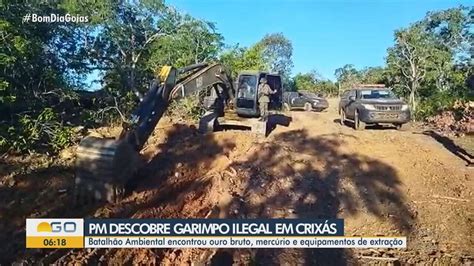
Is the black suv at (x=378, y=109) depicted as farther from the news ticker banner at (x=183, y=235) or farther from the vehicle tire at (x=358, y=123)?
the news ticker banner at (x=183, y=235)

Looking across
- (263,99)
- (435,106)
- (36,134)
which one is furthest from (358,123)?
(36,134)

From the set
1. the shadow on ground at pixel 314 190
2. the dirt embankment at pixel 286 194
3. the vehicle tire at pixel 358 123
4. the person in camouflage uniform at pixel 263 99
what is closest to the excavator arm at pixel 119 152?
the dirt embankment at pixel 286 194

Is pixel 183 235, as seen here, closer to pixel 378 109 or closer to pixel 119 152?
pixel 119 152

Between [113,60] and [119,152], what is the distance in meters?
17.9

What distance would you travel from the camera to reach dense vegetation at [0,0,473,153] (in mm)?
10305

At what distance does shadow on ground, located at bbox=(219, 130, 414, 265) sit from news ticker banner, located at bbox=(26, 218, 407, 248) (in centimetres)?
31

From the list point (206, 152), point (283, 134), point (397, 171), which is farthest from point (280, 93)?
point (397, 171)

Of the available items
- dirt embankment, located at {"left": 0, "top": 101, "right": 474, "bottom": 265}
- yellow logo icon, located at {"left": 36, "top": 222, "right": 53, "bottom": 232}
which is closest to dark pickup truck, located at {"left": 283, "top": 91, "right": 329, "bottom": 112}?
dirt embankment, located at {"left": 0, "top": 101, "right": 474, "bottom": 265}

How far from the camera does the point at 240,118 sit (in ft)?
41.3

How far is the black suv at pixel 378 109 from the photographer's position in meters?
13.8

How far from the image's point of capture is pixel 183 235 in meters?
5.67

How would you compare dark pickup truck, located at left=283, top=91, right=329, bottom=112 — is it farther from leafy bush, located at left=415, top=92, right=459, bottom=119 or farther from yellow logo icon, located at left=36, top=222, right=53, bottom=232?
yellow logo icon, located at left=36, top=222, right=53, bottom=232

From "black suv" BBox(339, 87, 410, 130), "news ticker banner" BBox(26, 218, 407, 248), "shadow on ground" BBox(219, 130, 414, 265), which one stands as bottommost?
"news ticker banner" BBox(26, 218, 407, 248)

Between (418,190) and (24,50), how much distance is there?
9.04m
